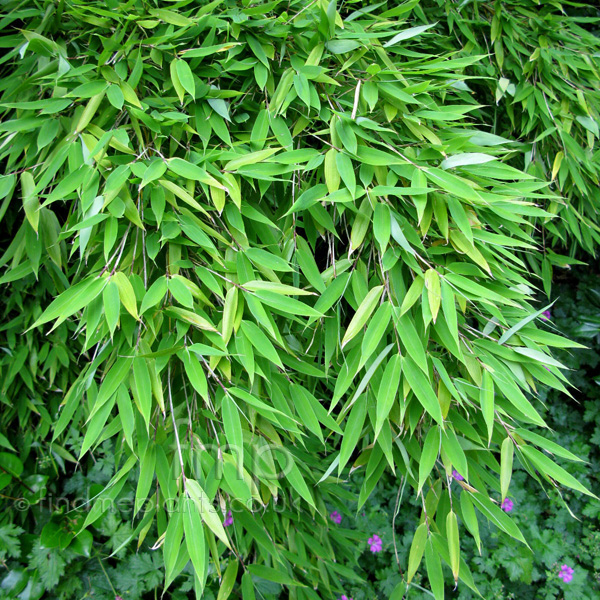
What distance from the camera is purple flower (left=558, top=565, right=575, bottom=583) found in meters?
1.71

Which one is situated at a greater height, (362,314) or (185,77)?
(185,77)

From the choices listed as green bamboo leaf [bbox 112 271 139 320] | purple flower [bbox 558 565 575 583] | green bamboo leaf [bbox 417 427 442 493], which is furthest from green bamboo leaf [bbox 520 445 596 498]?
purple flower [bbox 558 565 575 583]

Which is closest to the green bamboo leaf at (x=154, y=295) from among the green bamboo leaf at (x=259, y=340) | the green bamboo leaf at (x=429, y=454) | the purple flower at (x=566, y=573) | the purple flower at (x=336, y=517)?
the green bamboo leaf at (x=259, y=340)

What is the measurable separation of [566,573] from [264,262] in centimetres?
178

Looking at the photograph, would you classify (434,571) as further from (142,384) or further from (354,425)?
(142,384)

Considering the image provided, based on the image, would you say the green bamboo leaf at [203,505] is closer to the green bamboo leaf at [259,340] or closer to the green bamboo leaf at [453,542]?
the green bamboo leaf at [259,340]

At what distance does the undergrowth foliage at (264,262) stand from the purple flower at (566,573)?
1.16 metres

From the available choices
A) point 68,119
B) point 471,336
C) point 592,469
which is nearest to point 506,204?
point 471,336

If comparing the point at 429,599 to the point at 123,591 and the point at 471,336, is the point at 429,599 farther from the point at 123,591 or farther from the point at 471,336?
the point at 471,336

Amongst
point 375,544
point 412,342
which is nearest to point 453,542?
point 412,342

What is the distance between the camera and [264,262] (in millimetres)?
789

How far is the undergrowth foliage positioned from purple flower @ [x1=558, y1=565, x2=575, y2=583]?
3.80 ft

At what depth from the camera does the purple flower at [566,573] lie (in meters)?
1.71

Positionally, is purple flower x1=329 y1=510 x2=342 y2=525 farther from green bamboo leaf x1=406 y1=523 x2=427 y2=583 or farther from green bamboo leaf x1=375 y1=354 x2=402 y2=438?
green bamboo leaf x1=375 y1=354 x2=402 y2=438
